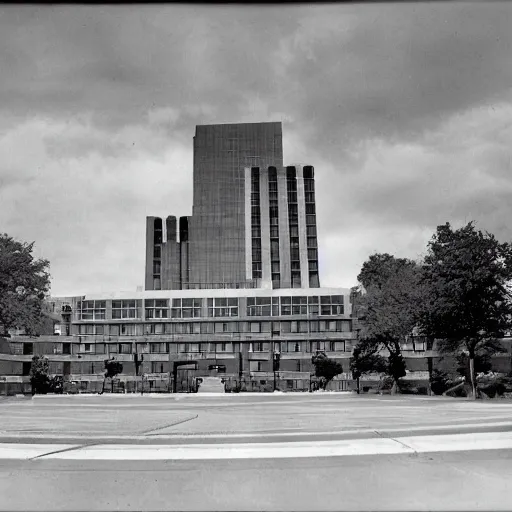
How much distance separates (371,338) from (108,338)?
64563mm

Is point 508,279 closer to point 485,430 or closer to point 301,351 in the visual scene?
point 485,430

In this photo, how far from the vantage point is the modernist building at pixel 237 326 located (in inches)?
3935

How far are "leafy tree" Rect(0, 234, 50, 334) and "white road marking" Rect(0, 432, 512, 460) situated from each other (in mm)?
31318

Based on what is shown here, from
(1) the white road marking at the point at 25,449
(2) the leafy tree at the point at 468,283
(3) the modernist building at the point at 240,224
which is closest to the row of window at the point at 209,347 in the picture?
(3) the modernist building at the point at 240,224

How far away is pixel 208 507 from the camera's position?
6945 millimetres

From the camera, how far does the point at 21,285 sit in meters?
43.9

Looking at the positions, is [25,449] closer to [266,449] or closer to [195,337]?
[266,449]

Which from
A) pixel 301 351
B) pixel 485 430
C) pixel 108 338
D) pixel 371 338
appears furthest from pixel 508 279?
pixel 108 338

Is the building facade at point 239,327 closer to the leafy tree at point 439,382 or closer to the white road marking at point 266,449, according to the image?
the leafy tree at point 439,382

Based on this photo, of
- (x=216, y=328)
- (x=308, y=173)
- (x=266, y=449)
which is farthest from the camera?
(x=308, y=173)

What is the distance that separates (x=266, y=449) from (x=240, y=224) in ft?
538

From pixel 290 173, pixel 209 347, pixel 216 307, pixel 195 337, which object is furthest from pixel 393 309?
pixel 290 173

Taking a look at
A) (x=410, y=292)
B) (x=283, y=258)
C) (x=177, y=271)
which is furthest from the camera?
(x=177, y=271)

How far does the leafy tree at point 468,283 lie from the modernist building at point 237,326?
36008 millimetres
